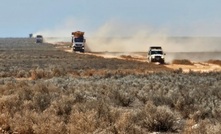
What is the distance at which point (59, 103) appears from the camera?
56.1 feet

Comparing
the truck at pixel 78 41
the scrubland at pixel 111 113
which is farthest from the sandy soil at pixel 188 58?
the scrubland at pixel 111 113

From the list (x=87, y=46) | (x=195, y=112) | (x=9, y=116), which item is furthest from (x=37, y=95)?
(x=87, y=46)

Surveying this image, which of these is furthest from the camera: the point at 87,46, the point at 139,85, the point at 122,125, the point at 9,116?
the point at 87,46

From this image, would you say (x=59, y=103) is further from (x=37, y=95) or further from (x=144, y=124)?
(x=144, y=124)

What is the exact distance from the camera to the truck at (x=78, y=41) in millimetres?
83938

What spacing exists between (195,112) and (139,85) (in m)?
9.86

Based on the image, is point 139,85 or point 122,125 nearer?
point 122,125

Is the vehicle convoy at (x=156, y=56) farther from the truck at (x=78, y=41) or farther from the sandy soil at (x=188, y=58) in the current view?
the truck at (x=78, y=41)

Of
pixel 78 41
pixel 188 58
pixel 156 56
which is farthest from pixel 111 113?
pixel 78 41

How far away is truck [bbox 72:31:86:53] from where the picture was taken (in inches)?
3305

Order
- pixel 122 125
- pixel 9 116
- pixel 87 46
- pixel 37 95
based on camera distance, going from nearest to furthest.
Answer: pixel 122 125
pixel 9 116
pixel 37 95
pixel 87 46

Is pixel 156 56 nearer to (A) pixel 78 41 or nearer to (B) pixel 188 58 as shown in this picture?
(B) pixel 188 58

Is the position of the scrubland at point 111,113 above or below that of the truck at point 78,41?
below

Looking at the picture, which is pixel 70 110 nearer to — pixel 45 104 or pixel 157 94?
pixel 45 104
